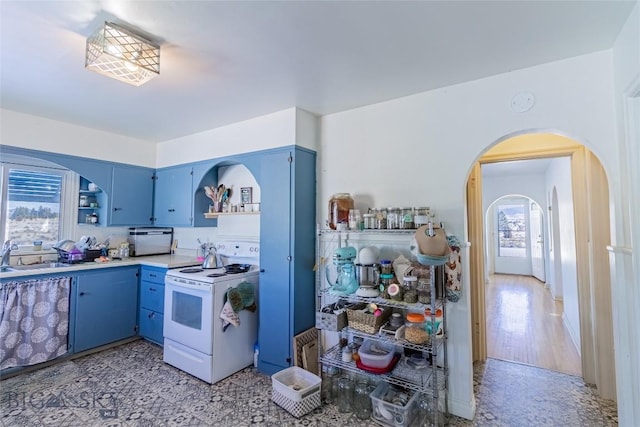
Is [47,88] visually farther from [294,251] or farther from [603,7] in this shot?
[603,7]

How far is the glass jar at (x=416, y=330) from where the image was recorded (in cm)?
194

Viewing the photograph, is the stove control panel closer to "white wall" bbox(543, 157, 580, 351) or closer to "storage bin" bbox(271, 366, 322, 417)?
"storage bin" bbox(271, 366, 322, 417)

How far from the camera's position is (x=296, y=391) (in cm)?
210

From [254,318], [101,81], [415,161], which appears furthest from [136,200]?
[415,161]

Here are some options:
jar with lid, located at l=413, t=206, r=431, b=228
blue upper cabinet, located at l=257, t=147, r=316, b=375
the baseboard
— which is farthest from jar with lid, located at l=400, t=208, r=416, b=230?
the baseboard

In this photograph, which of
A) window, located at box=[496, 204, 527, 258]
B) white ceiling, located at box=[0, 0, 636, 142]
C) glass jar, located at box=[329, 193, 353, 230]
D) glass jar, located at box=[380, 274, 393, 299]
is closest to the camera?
white ceiling, located at box=[0, 0, 636, 142]

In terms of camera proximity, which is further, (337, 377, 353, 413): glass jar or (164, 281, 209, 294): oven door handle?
(164, 281, 209, 294): oven door handle

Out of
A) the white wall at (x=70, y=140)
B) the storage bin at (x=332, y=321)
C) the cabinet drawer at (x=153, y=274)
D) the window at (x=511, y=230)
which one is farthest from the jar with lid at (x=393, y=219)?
the window at (x=511, y=230)

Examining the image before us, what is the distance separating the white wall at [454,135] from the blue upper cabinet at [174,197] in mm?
1744

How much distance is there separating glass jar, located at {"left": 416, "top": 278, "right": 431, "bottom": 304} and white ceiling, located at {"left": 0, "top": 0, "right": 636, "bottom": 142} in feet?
4.80

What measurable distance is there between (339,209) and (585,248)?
2.25m

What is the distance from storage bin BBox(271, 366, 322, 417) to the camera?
2086 mm

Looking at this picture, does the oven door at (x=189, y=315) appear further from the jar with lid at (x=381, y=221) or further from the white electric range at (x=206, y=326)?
the jar with lid at (x=381, y=221)

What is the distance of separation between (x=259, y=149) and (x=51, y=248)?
2.69 m
